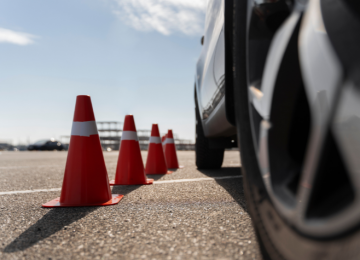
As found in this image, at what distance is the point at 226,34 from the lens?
1583 millimetres

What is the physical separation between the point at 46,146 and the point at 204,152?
29.4m

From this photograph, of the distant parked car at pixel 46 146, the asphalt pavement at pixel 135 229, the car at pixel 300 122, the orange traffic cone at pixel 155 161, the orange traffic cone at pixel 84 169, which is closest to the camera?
the car at pixel 300 122

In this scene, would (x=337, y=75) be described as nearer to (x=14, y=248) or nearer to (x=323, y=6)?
(x=323, y=6)

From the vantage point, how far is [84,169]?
2.15 m

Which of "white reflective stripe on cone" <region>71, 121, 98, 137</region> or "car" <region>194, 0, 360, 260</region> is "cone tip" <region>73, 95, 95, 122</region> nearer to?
"white reflective stripe on cone" <region>71, 121, 98, 137</region>

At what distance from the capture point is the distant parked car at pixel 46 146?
29.7m

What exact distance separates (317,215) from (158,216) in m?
1.05

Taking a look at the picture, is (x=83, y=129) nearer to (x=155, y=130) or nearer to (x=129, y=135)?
(x=129, y=135)

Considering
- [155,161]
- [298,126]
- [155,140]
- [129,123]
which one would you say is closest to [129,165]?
[129,123]

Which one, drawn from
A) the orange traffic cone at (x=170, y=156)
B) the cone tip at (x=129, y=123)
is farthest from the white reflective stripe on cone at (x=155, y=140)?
the cone tip at (x=129, y=123)

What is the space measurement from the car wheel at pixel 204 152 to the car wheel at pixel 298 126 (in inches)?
105

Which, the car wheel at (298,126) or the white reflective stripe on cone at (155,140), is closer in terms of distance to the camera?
the car wheel at (298,126)

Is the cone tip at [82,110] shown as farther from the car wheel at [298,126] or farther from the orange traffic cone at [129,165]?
the car wheel at [298,126]

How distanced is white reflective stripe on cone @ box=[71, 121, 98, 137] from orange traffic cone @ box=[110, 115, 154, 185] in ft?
2.81
